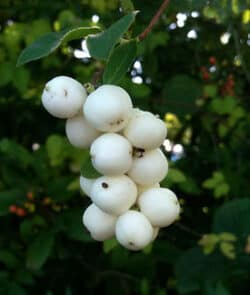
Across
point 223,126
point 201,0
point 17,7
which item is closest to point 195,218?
point 223,126

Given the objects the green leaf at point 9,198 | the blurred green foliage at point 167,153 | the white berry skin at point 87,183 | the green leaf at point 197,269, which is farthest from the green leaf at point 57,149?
the white berry skin at point 87,183

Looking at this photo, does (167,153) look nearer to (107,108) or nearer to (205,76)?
(205,76)

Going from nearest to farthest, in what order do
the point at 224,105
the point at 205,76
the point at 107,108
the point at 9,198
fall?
the point at 107,108 → the point at 9,198 → the point at 224,105 → the point at 205,76

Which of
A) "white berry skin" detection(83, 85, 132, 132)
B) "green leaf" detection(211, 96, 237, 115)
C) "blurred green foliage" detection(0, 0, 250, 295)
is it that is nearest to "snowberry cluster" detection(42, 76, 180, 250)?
"white berry skin" detection(83, 85, 132, 132)

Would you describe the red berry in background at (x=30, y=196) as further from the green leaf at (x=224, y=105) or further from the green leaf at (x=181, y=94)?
the green leaf at (x=224, y=105)

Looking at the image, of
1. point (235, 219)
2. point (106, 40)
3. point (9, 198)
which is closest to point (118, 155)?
point (106, 40)

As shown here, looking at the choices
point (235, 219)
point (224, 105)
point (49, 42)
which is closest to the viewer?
point (49, 42)

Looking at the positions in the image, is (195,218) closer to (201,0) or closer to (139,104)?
(139,104)
